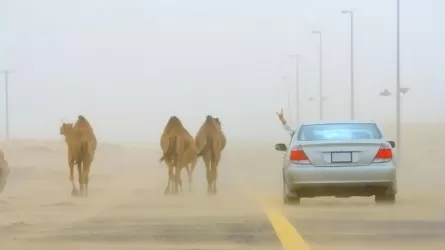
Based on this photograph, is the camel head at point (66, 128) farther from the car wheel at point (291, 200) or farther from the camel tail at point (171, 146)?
the car wheel at point (291, 200)

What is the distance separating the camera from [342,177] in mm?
22781

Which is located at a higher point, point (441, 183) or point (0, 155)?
point (0, 155)

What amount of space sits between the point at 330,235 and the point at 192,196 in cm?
1281

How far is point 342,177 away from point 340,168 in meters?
0.17

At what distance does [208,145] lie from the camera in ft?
102

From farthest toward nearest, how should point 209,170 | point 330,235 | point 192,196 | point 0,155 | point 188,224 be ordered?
point 209,170
point 192,196
point 0,155
point 188,224
point 330,235

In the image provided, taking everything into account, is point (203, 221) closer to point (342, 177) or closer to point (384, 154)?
point (342, 177)

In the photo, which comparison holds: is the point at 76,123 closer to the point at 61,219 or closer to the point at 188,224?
the point at 61,219

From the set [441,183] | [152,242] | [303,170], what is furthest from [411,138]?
[152,242]

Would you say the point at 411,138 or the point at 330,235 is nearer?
the point at 330,235

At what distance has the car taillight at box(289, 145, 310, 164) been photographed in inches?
906

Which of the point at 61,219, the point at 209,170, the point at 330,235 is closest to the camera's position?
the point at 330,235

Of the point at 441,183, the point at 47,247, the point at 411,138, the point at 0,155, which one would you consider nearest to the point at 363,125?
the point at 0,155

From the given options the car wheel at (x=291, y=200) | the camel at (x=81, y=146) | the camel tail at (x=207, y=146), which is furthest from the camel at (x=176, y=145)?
the car wheel at (x=291, y=200)
